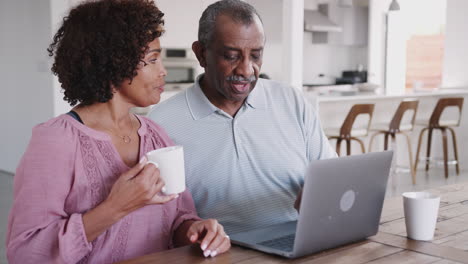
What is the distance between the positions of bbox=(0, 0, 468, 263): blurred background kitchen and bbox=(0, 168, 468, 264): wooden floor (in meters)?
0.01

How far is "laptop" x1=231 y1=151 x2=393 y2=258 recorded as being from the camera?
1.36 metres

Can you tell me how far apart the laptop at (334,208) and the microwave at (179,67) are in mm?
5684

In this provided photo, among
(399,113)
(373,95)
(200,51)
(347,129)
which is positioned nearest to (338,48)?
(373,95)

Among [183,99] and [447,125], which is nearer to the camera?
[183,99]

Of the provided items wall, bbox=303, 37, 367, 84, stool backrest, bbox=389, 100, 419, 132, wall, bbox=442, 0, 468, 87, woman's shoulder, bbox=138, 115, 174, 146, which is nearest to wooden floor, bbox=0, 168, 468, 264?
stool backrest, bbox=389, 100, 419, 132

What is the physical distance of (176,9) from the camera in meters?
7.07

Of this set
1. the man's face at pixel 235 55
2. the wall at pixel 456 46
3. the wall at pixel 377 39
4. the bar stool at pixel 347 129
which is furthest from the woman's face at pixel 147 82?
the wall at pixel 377 39

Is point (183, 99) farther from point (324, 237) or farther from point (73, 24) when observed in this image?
point (324, 237)

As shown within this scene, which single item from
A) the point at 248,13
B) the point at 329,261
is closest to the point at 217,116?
the point at 248,13

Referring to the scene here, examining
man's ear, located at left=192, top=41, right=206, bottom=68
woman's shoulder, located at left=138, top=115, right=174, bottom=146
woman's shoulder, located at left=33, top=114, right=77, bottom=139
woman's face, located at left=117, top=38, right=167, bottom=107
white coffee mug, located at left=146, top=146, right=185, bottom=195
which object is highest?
man's ear, located at left=192, top=41, right=206, bottom=68

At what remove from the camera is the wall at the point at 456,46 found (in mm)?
7355

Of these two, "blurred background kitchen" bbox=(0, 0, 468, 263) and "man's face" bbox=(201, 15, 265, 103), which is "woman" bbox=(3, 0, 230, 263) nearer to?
"man's face" bbox=(201, 15, 265, 103)

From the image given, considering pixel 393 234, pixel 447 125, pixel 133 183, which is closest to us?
pixel 133 183

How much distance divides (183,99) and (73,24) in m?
0.64
